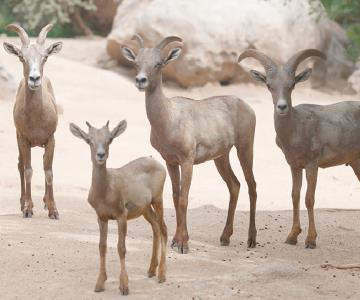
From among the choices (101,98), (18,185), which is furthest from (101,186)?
(101,98)

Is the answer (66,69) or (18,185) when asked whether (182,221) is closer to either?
(18,185)

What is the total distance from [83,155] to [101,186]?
28.2 ft

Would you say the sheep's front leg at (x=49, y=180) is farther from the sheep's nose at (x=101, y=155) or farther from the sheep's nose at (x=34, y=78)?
the sheep's nose at (x=101, y=155)

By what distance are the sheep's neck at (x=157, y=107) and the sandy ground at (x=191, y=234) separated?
4.58ft

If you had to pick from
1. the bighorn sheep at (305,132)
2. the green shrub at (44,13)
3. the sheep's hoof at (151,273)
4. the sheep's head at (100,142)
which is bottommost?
the sheep's hoof at (151,273)

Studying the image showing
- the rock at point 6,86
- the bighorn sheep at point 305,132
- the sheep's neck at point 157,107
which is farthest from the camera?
the rock at point 6,86

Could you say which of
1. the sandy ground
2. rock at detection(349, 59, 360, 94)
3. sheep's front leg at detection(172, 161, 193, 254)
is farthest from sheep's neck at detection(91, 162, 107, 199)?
rock at detection(349, 59, 360, 94)

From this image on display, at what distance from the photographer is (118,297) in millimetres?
7652

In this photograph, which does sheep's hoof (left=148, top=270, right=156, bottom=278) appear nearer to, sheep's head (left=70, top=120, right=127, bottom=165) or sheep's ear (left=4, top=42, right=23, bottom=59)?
sheep's head (left=70, top=120, right=127, bottom=165)

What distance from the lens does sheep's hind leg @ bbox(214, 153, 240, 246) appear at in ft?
34.0

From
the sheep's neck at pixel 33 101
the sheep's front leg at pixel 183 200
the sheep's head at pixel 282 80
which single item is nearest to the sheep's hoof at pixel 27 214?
the sheep's neck at pixel 33 101

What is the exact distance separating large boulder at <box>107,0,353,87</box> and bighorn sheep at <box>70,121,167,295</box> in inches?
599

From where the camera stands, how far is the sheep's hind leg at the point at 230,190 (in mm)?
10352

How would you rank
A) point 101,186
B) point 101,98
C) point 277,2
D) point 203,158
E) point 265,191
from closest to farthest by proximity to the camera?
1. point 101,186
2. point 203,158
3. point 265,191
4. point 101,98
5. point 277,2
